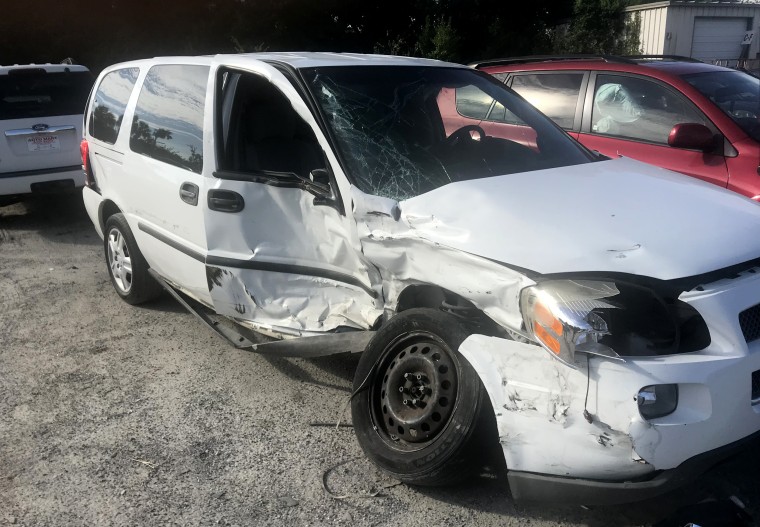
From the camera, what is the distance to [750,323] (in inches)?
105

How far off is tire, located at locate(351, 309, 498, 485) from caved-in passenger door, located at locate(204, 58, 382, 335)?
351 mm

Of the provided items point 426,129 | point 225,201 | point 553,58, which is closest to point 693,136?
point 553,58

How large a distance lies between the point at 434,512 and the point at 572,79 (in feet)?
13.7

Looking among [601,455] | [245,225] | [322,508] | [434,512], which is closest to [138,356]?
[245,225]

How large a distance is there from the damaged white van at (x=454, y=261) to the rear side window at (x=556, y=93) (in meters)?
1.69

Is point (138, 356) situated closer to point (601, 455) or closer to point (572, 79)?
point (601, 455)

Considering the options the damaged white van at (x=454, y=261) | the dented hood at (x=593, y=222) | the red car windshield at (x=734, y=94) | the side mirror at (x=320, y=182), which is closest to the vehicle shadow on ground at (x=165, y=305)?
the damaged white van at (x=454, y=261)

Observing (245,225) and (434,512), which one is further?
(245,225)

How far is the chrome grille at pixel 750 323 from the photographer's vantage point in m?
2.64

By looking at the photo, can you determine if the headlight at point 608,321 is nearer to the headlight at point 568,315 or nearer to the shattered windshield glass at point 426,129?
the headlight at point 568,315

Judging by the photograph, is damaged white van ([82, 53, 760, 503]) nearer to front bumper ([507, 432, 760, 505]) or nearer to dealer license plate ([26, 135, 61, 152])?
front bumper ([507, 432, 760, 505])

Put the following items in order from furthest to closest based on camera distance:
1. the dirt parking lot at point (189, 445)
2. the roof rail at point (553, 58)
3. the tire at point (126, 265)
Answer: the roof rail at point (553, 58) < the tire at point (126, 265) < the dirt parking lot at point (189, 445)

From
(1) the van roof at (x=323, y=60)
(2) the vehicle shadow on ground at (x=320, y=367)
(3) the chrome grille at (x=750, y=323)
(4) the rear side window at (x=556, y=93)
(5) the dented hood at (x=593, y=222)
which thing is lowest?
(2) the vehicle shadow on ground at (x=320, y=367)

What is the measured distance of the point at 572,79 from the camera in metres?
6.09
